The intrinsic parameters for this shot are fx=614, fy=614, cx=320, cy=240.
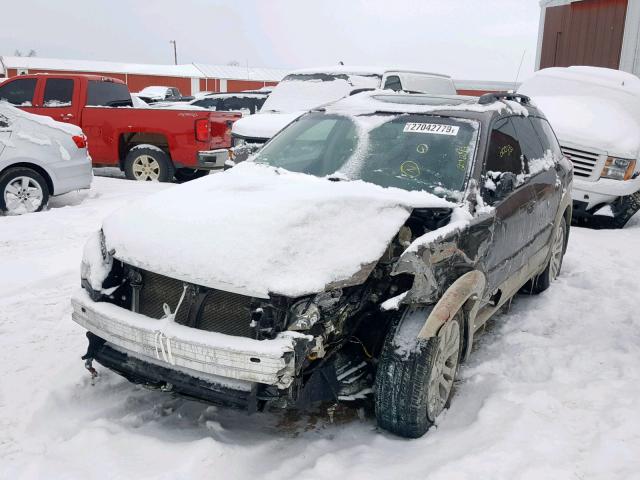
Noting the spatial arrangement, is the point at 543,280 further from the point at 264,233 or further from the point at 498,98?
the point at 264,233

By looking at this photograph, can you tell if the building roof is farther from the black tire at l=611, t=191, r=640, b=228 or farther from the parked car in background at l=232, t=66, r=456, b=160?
the black tire at l=611, t=191, r=640, b=228

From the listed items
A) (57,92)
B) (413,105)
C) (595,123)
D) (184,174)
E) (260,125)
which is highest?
(413,105)

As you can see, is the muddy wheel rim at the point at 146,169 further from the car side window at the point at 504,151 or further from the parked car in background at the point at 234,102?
the car side window at the point at 504,151

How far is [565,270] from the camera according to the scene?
21.3ft

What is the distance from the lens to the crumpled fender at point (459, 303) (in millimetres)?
3178

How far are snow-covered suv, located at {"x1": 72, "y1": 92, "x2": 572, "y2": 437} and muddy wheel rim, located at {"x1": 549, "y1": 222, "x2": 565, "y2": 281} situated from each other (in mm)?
1746

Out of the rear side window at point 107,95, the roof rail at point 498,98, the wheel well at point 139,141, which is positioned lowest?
the wheel well at point 139,141

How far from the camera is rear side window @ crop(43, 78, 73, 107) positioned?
10.6 m

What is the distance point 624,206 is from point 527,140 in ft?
14.6

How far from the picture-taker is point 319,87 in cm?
1053

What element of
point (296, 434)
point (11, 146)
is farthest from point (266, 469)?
point (11, 146)

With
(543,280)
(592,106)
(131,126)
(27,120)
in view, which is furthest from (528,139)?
(131,126)

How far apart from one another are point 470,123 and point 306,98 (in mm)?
6684

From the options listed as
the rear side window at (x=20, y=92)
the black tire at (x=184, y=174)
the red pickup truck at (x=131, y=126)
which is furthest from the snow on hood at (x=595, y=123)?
the rear side window at (x=20, y=92)
